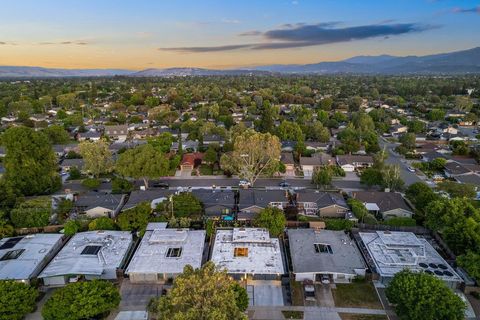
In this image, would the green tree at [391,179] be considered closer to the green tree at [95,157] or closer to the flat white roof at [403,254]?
the flat white roof at [403,254]

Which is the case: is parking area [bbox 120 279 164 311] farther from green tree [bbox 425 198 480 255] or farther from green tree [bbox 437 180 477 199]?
green tree [bbox 437 180 477 199]

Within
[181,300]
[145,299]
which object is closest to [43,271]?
[145,299]

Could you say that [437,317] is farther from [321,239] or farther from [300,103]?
[300,103]

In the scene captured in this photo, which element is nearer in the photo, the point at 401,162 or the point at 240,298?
the point at 240,298

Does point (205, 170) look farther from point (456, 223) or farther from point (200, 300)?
point (200, 300)

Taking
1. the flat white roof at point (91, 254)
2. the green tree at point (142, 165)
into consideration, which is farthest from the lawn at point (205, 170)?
the flat white roof at point (91, 254)

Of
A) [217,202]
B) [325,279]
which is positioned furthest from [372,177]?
[325,279]
